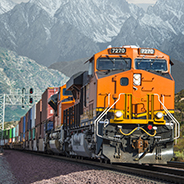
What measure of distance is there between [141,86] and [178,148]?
10304 millimetres

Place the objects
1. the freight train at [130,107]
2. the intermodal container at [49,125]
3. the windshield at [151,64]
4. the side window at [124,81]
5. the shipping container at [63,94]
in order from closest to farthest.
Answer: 1. the freight train at [130,107]
2. the side window at [124,81]
3. the windshield at [151,64]
4. the shipping container at [63,94]
5. the intermodal container at [49,125]

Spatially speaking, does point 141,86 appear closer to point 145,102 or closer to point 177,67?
point 145,102

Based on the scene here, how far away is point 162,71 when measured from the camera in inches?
420

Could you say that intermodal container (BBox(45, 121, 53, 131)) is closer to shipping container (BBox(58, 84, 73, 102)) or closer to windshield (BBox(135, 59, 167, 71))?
shipping container (BBox(58, 84, 73, 102))

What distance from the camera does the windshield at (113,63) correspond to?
35.2ft

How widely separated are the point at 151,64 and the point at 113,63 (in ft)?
4.10

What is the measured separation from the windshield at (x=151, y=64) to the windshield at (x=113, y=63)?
328mm

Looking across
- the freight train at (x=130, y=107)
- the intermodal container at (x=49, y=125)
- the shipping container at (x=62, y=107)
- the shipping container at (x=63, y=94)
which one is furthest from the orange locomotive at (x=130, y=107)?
the intermodal container at (x=49, y=125)

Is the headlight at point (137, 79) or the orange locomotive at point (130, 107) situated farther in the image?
the headlight at point (137, 79)

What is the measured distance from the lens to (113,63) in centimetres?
1082

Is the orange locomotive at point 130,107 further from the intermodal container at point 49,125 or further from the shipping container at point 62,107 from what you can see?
the intermodal container at point 49,125

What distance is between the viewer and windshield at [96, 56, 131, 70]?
10.7 metres

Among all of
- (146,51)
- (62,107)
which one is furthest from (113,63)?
(62,107)

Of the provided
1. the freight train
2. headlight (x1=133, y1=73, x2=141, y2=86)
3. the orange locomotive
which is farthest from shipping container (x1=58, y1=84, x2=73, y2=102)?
headlight (x1=133, y1=73, x2=141, y2=86)
